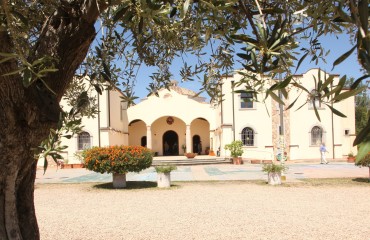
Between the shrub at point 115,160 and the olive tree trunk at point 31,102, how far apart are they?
9063 millimetres

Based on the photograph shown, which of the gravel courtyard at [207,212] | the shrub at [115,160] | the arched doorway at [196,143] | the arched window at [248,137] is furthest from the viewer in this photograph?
the arched doorway at [196,143]

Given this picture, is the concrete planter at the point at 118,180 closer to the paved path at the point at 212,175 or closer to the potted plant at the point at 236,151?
the paved path at the point at 212,175

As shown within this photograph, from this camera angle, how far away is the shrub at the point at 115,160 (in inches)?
478

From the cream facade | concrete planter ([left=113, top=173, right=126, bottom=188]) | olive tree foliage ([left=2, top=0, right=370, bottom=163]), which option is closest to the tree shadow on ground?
concrete planter ([left=113, top=173, right=126, bottom=188])

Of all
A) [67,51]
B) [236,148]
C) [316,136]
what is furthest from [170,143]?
[67,51]

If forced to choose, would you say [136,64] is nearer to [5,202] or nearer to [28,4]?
[28,4]

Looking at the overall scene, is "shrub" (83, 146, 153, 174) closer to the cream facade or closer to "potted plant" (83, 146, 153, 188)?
"potted plant" (83, 146, 153, 188)

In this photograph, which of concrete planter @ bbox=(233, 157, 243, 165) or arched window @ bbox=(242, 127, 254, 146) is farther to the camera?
arched window @ bbox=(242, 127, 254, 146)

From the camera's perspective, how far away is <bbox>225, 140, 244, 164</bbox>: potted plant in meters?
23.5

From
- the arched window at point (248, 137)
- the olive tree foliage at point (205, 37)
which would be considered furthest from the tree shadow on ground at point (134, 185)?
the arched window at point (248, 137)

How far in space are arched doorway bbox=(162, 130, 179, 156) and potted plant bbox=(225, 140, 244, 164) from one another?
29.5 ft

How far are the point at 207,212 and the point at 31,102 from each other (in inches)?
244

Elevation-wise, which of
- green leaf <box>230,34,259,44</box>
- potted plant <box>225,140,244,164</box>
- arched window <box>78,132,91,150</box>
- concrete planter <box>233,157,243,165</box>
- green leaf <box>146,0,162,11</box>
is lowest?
concrete planter <box>233,157,243,165</box>

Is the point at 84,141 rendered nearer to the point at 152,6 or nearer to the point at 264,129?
the point at 264,129
